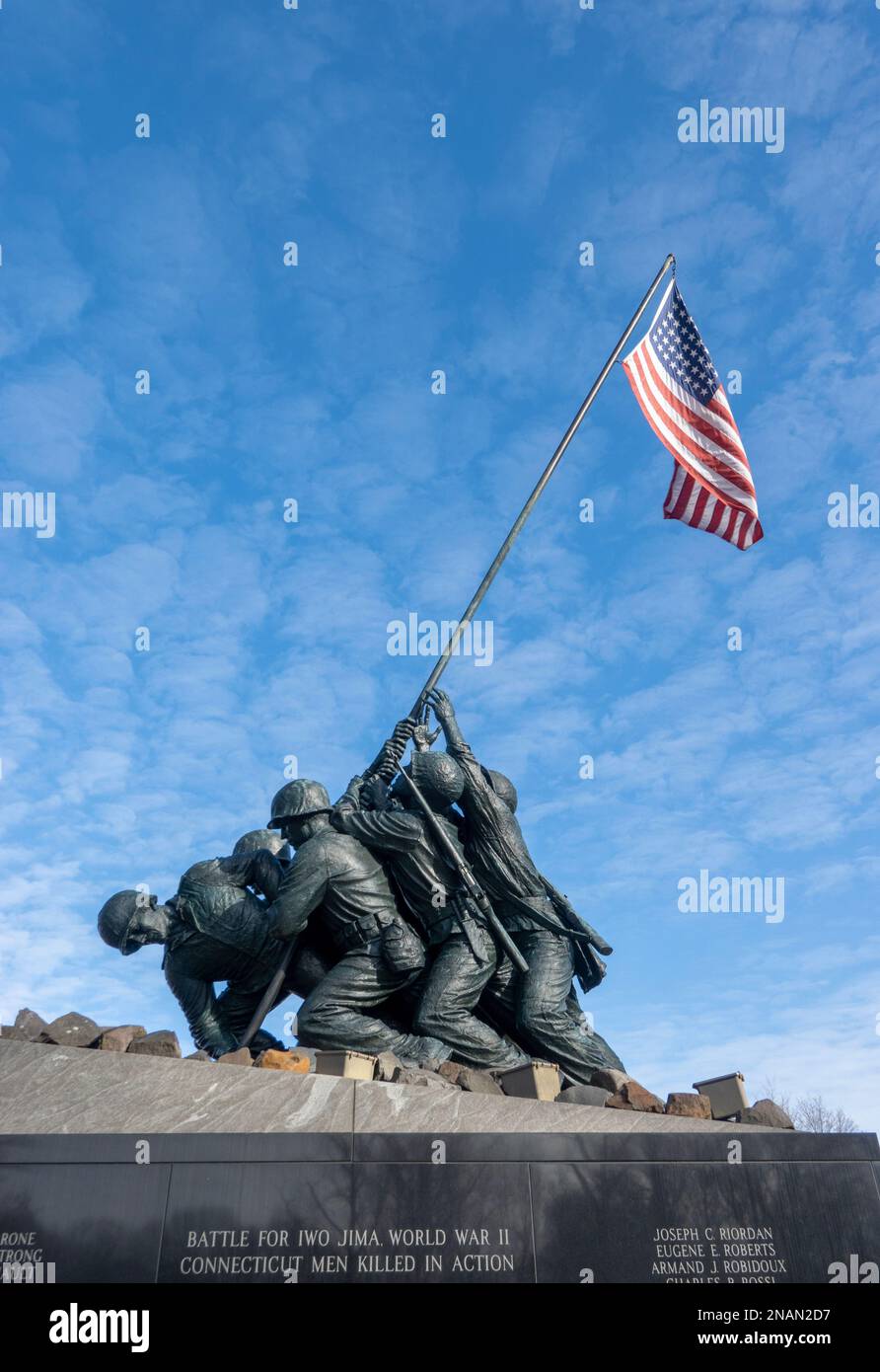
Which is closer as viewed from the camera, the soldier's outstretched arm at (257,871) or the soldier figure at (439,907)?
the soldier figure at (439,907)

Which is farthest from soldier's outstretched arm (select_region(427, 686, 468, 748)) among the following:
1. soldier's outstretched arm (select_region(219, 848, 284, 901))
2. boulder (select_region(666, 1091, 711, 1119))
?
boulder (select_region(666, 1091, 711, 1119))

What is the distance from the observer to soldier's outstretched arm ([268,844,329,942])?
425 inches

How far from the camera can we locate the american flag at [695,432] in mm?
14250

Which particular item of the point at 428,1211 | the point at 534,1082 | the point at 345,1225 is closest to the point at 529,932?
the point at 534,1082

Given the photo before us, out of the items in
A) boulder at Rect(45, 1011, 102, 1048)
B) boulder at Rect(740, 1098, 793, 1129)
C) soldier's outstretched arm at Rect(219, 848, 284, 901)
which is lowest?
boulder at Rect(740, 1098, 793, 1129)

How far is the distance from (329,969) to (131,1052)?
3240 millimetres

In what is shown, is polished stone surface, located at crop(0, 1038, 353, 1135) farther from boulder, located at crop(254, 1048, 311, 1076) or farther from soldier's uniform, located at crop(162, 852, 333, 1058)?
soldier's uniform, located at crop(162, 852, 333, 1058)

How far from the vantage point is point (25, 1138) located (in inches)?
290

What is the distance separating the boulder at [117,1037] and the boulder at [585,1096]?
128 inches

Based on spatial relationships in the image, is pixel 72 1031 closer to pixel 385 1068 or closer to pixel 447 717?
pixel 385 1068

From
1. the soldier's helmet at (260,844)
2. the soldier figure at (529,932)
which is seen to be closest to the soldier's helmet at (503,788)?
the soldier figure at (529,932)

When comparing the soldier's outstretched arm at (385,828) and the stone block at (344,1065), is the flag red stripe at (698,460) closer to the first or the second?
the soldier's outstretched arm at (385,828)

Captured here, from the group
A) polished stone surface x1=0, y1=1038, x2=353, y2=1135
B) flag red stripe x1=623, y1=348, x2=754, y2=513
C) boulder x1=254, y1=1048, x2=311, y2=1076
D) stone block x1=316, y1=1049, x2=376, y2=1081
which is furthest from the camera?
flag red stripe x1=623, y1=348, x2=754, y2=513
